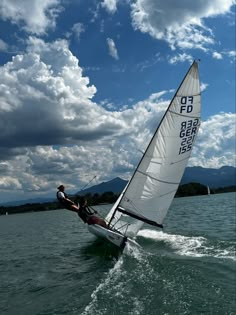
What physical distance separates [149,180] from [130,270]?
4.26 meters

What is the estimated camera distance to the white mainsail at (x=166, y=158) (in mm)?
17562

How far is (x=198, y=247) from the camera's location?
21188 millimetres

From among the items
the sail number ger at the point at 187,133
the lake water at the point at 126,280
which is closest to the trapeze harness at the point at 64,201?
the lake water at the point at 126,280

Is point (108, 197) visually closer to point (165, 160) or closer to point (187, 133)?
point (165, 160)

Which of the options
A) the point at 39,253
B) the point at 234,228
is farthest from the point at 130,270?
the point at 234,228

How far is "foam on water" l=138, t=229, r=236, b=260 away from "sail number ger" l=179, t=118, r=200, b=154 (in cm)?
538

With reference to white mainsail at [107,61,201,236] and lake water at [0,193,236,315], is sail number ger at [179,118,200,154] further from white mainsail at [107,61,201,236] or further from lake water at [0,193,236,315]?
lake water at [0,193,236,315]

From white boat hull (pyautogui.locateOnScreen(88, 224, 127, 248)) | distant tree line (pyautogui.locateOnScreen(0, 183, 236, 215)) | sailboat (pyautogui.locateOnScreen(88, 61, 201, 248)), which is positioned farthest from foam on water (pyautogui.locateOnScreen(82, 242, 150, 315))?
distant tree line (pyautogui.locateOnScreen(0, 183, 236, 215))

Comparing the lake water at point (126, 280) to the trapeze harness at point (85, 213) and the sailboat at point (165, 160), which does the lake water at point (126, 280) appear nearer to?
the trapeze harness at point (85, 213)

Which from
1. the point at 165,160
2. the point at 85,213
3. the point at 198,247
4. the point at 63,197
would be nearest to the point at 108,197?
the point at 198,247

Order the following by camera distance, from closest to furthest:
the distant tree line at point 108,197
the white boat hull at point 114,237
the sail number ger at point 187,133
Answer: the sail number ger at point 187,133 < the white boat hull at point 114,237 < the distant tree line at point 108,197

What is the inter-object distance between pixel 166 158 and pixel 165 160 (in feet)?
0.35

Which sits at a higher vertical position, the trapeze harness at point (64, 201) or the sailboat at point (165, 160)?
the sailboat at point (165, 160)

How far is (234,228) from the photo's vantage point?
95.7 feet
